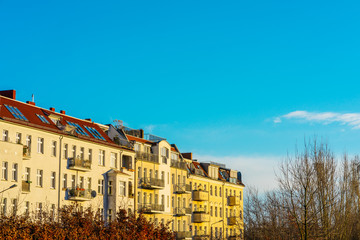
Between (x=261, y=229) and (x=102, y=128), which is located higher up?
(x=102, y=128)

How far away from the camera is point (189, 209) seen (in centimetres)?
8875

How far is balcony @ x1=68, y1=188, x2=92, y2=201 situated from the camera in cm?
6241

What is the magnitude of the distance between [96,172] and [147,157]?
39.9ft

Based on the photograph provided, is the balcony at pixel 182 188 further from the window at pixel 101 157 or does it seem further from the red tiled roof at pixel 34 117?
the window at pixel 101 157

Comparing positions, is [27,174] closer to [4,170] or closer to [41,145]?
[41,145]

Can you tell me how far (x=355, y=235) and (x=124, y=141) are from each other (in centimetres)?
2787

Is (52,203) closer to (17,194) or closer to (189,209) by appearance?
(17,194)

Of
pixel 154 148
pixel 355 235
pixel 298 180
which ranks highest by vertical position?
pixel 154 148

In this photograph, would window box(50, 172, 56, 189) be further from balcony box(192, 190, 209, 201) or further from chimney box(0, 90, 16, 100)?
balcony box(192, 190, 209, 201)

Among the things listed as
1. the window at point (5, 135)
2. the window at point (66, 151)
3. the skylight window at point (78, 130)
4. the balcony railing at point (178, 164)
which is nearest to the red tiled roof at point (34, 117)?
the skylight window at point (78, 130)

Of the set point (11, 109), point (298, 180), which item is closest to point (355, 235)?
point (298, 180)

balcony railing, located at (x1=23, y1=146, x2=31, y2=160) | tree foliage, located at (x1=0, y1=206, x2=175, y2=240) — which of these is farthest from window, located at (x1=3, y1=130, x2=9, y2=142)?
tree foliage, located at (x1=0, y1=206, x2=175, y2=240)

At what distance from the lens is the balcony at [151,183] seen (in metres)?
76.9

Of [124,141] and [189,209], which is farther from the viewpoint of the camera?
[189,209]
